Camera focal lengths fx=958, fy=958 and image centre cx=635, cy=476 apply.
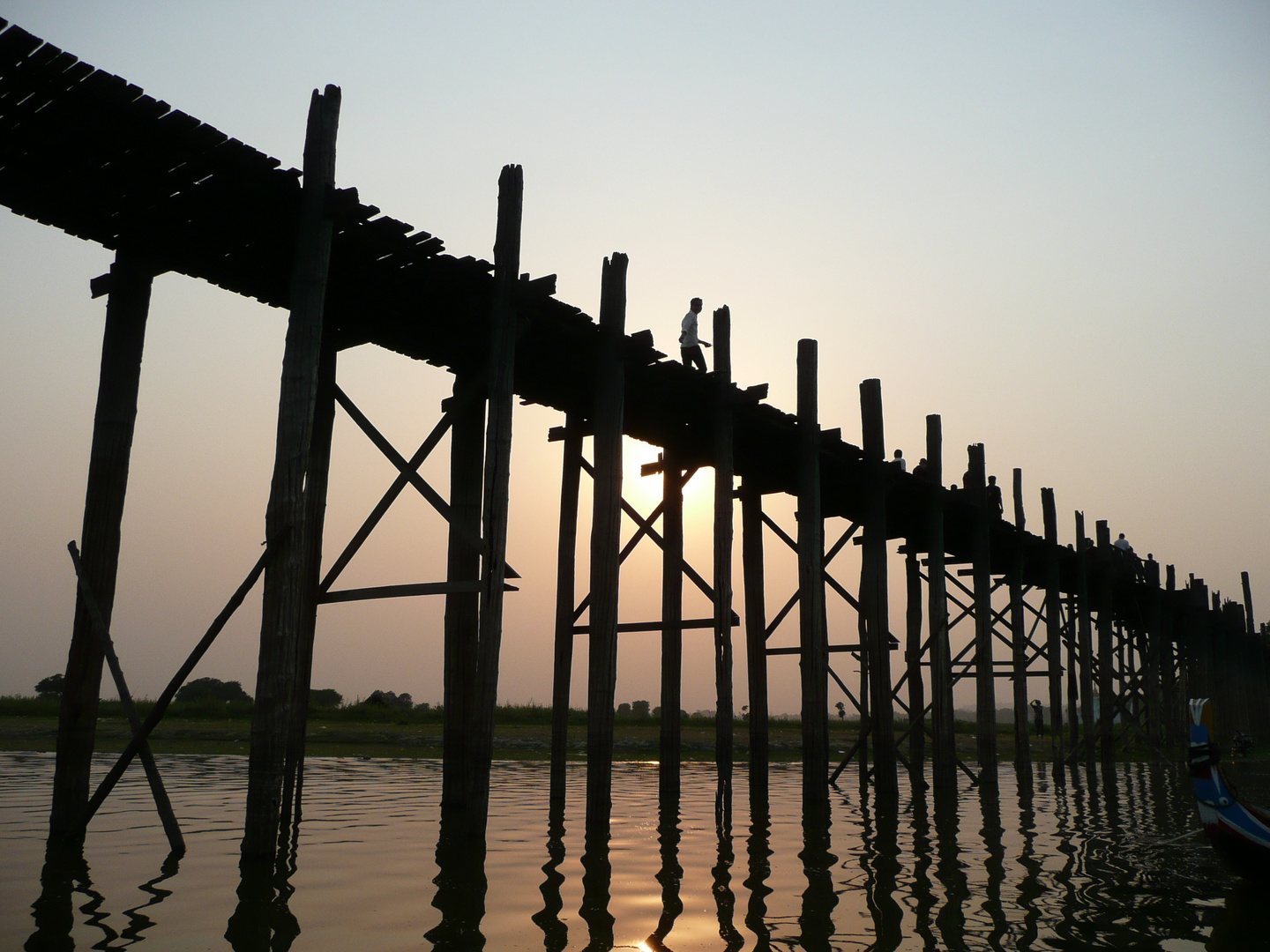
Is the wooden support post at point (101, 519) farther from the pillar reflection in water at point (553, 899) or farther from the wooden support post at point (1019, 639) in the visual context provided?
the wooden support post at point (1019, 639)

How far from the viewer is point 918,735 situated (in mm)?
15430

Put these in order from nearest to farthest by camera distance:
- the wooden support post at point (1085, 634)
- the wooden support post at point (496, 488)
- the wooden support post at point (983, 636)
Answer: the wooden support post at point (496, 488) → the wooden support post at point (983, 636) → the wooden support post at point (1085, 634)

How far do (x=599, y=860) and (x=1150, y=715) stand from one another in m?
23.1

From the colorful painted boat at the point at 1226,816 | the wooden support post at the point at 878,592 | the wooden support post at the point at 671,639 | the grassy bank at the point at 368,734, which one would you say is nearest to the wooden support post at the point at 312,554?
the wooden support post at the point at 671,639

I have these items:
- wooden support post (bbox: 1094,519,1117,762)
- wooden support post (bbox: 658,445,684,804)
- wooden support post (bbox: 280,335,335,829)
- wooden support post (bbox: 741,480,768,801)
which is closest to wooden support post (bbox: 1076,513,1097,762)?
wooden support post (bbox: 1094,519,1117,762)

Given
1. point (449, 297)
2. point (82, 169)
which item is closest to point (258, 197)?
point (82, 169)

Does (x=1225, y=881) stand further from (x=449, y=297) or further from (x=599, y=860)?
(x=449, y=297)

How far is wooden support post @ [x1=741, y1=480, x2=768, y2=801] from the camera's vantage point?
1354cm

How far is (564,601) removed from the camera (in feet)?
38.5

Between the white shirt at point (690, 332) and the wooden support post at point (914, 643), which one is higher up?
the white shirt at point (690, 332)

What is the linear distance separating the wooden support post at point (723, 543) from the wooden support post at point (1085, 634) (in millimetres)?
11965

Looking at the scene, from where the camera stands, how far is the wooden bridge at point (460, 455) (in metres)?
7.34

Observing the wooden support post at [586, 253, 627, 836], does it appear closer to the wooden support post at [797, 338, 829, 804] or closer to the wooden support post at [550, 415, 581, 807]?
the wooden support post at [550, 415, 581, 807]

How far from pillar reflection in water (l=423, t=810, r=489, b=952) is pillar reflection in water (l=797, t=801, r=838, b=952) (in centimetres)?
189
